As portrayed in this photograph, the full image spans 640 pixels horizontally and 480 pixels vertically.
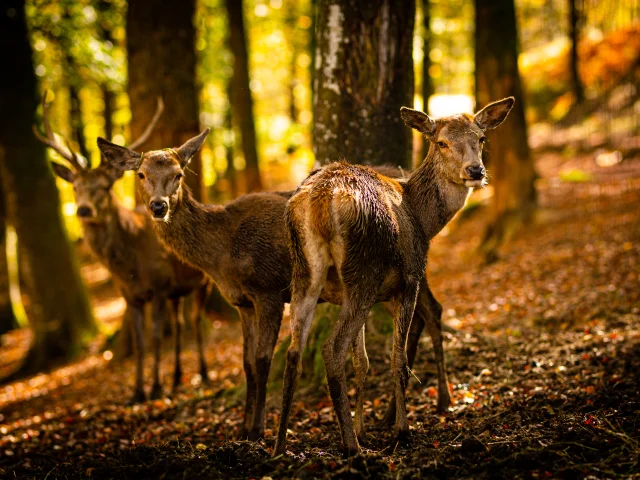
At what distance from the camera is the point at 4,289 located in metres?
15.6

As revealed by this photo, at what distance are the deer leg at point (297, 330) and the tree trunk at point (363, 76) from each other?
2.38 m

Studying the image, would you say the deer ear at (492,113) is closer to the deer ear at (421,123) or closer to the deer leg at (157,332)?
the deer ear at (421,123)

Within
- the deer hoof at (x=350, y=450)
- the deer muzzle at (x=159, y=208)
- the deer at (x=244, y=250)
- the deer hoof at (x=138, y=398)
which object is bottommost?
the deer hoof at (x=138, y=398)

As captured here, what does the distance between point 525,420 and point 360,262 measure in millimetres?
1875

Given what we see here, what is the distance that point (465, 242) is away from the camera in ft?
54.5

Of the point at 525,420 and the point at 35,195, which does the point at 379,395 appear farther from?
the point at 35,195

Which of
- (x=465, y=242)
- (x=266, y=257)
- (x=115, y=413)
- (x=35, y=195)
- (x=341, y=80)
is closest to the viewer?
(x=266, y=257)

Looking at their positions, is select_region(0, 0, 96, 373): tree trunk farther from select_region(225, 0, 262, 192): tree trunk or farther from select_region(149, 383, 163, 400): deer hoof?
select_region(225, 0, 262, 192): tree trunk

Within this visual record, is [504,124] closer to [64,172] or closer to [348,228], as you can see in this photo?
[64,172]

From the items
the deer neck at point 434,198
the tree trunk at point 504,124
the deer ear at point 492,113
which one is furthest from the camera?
the tree trunk at point 504,124

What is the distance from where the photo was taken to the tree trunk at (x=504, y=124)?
42.9 feet

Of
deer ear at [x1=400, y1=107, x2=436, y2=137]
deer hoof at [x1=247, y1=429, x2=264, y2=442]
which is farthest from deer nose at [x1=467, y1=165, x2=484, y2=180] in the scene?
deer hoof at [x1=247, y1=429, x2=264, y2=442]

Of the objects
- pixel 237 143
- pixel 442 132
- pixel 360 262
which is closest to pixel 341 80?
pixel 442 132

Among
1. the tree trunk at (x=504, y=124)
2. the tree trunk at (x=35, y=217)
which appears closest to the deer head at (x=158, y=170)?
the tree trunk at (x=35, y=217)
